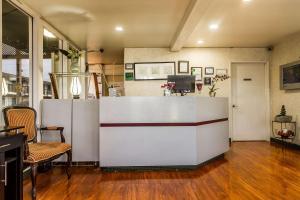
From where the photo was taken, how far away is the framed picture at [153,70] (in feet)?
24.3

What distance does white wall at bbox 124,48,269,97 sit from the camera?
744cm

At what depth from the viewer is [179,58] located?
24.5ft

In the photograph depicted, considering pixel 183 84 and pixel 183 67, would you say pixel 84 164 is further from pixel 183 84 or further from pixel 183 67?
pixel 183 67

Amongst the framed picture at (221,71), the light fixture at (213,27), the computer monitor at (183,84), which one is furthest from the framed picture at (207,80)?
the computer monitor at (183,84)

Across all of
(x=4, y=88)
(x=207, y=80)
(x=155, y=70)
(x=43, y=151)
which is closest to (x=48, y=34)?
(x=4, y=88)

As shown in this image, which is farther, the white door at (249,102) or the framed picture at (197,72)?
the white door at (249,102)

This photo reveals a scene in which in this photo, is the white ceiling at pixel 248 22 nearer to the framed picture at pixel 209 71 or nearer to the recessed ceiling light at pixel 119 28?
the framed picture at pixel 209 71

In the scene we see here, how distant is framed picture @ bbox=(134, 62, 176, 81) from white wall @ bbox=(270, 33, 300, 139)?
2.86 m

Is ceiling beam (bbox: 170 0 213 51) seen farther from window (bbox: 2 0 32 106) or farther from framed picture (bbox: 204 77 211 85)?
window (bbox: 2 0 32 106)

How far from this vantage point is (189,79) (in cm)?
486

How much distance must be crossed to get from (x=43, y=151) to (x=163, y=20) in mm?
3222

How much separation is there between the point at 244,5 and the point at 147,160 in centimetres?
305

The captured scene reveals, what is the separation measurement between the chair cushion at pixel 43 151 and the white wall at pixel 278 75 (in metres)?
5.38

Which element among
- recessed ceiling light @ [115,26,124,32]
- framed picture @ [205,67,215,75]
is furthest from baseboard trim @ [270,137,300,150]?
recessed ceiling light @ [115,26,124,32]
